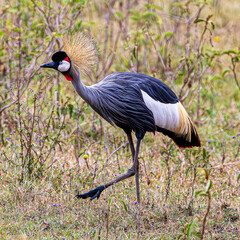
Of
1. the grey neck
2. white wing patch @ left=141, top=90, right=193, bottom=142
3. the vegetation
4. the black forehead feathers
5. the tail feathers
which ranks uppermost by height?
the black forehead feathers

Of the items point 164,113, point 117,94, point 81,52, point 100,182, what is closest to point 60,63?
point 81,52

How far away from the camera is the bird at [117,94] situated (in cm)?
312

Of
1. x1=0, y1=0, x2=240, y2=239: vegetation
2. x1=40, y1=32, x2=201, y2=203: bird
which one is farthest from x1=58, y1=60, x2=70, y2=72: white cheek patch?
x1=0, y1=0, x2=240, y2=239: vegetation

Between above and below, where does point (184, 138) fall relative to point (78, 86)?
below

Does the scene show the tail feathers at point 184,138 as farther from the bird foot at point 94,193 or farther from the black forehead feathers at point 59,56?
the black forehead feathers at point 59,56

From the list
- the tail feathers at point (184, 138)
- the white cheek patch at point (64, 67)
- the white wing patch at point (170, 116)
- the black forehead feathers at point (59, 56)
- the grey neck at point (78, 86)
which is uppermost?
the black forehead feathers at point (59, 56)

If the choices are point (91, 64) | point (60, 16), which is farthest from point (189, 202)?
point (60, 16)

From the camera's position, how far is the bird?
3115mm

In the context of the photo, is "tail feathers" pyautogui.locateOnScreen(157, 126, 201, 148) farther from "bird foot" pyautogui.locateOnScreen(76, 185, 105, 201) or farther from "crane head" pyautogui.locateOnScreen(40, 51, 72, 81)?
"crane head" pyautogui.locateOnScreen(40, 51, 72, 81)

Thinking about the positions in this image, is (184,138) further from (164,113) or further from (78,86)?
(78,86)

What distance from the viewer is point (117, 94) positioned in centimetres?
320

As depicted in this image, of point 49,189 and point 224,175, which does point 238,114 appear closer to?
point 224,175

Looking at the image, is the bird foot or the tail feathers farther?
the tail feathers

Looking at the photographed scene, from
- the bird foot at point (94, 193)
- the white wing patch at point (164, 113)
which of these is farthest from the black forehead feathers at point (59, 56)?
the bird foot at point (94, 193)
